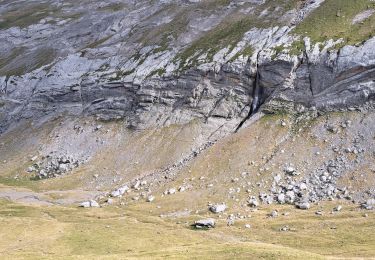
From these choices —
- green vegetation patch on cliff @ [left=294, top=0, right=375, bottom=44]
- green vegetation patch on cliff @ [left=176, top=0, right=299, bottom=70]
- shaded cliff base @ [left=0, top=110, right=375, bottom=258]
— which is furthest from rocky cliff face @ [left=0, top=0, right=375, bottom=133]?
shaded cliff base @ [left=0, top=110, right=375, bottom=258]

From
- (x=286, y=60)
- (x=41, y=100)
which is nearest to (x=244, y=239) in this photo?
(x=286, y=60)

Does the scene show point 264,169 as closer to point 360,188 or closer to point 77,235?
point 360,188

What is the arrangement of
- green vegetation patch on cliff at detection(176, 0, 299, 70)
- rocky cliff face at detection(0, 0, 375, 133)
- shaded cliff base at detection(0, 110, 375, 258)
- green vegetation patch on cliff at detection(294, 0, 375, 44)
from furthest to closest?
green vegetation patch on cliff at detection(176, 0, 299, 70)
green vegetation patch on cliff at detection(294, 0, 375, 44)
rocky cliff face at detection(0, 0, 375, 133)
shaded cliff base at detection(0, 110, 375, 258)

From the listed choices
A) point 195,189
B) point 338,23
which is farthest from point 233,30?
point 195,189

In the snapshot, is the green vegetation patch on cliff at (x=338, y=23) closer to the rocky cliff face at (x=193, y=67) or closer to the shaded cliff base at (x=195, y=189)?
the rocky cliff face at (x=193, y=67)

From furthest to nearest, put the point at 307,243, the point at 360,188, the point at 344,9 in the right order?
the point at 344,9, the point at 360,188, the point at 307,243

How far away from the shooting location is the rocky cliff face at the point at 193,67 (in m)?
93.8

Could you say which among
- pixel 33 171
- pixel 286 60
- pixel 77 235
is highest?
pixel 286 60

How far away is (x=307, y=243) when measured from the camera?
63.3m

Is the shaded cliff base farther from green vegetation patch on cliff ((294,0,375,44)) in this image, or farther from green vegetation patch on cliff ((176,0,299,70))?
green vegetation patch on cliff ((176,0,299,70))

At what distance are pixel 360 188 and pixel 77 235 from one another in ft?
151

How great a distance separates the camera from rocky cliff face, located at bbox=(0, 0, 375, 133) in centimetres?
9375

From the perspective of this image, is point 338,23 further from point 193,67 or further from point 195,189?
point 195,189

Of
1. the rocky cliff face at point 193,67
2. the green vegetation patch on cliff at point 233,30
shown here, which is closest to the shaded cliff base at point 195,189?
the rocky cliff face at point 193,67
